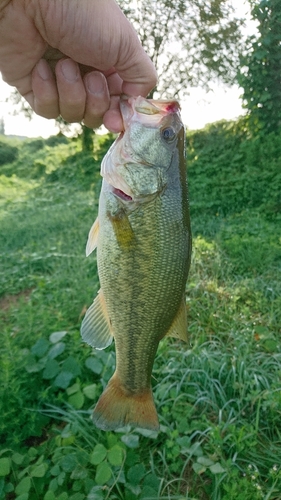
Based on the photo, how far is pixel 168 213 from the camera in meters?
1.71

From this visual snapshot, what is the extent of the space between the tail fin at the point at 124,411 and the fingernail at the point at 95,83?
1.32 metres

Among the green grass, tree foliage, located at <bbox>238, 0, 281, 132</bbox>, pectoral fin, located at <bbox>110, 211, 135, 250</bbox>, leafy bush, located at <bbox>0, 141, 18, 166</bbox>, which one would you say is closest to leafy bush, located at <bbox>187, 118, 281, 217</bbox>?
tree foliage, located at <bbox>238, 0, 281, 132</bbox>

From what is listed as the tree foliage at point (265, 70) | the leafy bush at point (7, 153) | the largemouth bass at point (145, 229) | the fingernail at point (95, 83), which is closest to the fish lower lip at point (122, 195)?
the largemouth bass at point (145, 229)

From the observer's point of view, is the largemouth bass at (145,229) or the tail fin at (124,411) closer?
the largemouth bass at (145,229)

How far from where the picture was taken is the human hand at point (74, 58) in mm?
1859

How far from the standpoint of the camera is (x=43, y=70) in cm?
212

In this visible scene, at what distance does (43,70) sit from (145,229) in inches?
38.6

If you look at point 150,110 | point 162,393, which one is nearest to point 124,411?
point 150,110

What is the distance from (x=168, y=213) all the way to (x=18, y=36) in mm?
1059

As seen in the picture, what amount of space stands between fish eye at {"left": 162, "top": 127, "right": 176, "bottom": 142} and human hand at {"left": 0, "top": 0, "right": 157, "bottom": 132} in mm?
343

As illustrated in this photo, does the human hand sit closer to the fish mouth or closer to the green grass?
the fish mouth

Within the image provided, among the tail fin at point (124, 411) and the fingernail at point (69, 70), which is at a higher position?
the fingernail at point (69, 70)

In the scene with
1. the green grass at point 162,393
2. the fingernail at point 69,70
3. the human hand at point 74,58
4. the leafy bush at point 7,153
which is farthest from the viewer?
the leafy bush at point 7,153

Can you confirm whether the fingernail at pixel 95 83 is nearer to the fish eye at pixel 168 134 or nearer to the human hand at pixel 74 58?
the human hand at pixel 74 58
